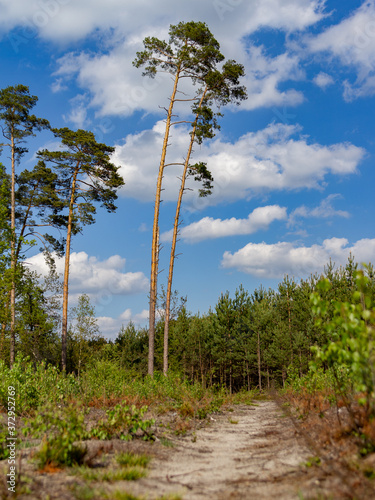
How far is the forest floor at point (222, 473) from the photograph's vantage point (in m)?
3.36

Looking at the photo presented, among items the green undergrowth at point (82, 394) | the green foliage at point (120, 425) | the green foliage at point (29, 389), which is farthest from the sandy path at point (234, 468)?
the green foliage at point (29, 389)

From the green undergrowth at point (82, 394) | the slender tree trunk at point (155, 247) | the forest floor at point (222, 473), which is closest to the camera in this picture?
the forest floor at point (222, 473)

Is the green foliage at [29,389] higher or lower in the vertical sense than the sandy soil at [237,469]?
higher

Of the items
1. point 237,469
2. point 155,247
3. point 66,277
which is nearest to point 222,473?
point 237,469

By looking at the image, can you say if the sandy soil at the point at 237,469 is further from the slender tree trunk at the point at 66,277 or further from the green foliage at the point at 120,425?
the slender tree trunk at the point at 66,277

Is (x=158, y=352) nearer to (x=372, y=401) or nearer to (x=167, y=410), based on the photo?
(x=167, y=410)

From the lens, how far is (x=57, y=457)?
14.0 feet

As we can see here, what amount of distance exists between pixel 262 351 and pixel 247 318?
2.69m

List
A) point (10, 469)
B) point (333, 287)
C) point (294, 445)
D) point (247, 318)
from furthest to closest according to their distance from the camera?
point (247, 318)
point (333, 287)
point (294, 445)
point (10, 469)

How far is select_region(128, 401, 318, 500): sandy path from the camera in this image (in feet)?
11.7

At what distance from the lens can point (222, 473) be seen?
4.30 metres

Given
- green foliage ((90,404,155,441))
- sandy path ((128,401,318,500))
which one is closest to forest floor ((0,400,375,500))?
sandy path ((128,401,318,500))

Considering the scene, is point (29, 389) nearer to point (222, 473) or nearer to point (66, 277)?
point (222, 473)

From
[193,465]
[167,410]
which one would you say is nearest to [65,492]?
[193,465]
